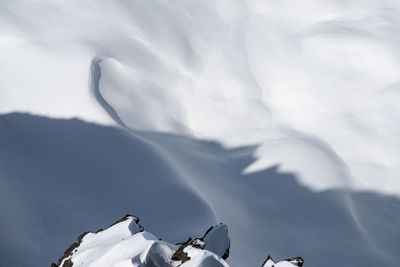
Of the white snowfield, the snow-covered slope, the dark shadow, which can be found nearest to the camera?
the snow-covered slope

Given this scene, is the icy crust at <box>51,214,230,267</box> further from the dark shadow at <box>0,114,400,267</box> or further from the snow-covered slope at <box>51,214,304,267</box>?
the dark shadow at <box>0,114,400,267</box>

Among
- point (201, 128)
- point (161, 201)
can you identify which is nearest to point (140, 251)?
point (161, 201)

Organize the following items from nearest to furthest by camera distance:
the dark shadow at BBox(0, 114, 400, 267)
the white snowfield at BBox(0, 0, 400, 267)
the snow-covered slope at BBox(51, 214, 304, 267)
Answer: the snow-covered slope at BBox(51, 214, 304, 267), the dark shadow at BBox(0, 114, 400, 267), the white snowfield at BBox(0, 0, 400, 267)

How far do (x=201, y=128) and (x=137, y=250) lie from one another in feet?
7.96

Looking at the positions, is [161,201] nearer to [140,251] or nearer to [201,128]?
[201,128]

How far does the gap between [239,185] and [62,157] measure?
1.26 meters

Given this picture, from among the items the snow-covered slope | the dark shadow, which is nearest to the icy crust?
the snow-covered slope

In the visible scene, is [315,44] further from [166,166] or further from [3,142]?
[3,142]

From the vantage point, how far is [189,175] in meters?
4.11

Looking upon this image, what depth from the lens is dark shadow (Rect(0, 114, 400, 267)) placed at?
143 inches

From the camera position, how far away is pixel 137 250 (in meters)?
2.31

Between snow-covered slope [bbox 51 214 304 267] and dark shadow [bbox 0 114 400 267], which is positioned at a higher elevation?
dark shadow [bbox 0 114 400 267]

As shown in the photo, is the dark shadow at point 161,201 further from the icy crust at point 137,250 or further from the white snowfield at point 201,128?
the icy crust at point 137,250

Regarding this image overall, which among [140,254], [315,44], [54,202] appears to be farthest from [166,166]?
[315,44]
